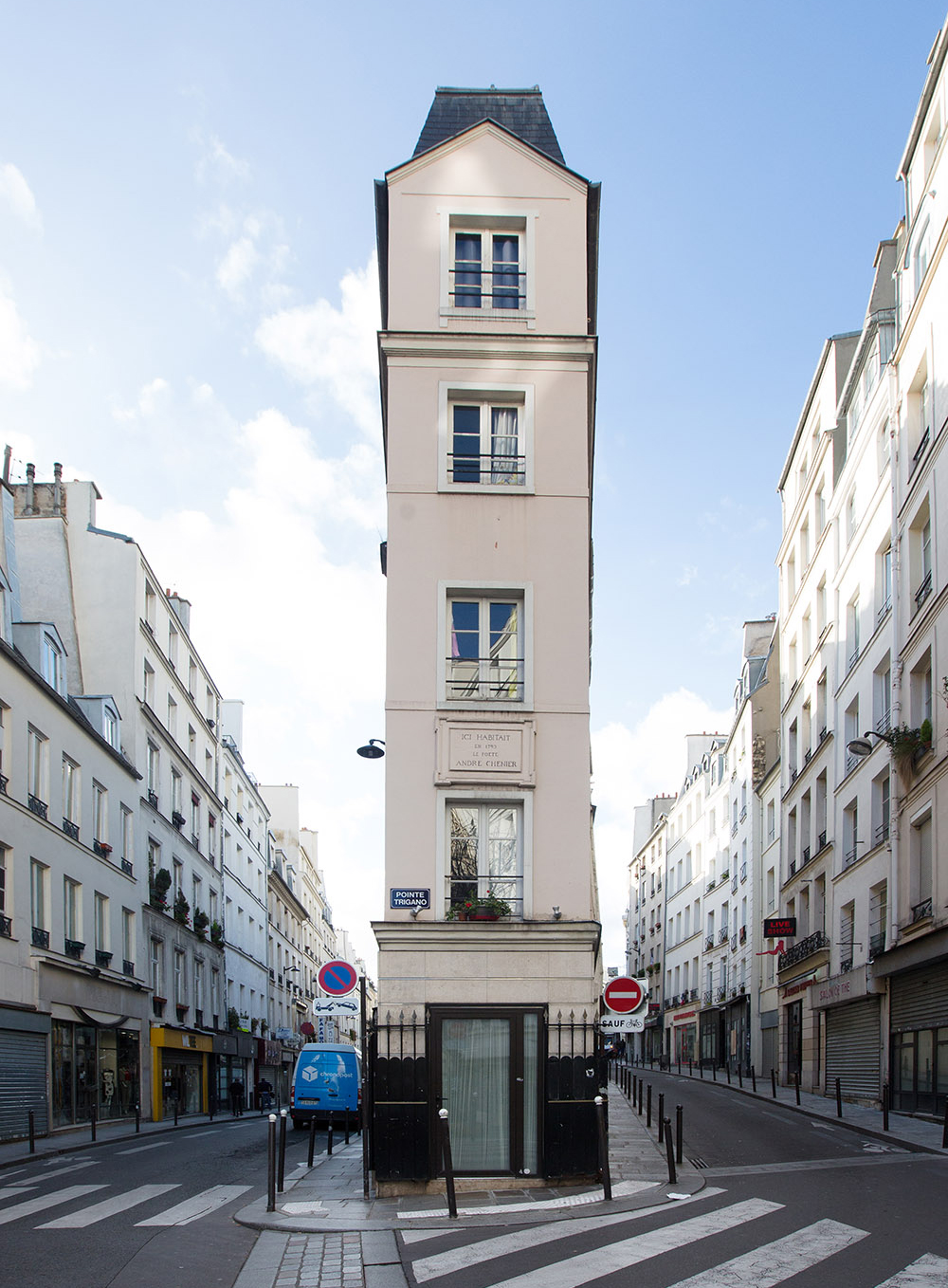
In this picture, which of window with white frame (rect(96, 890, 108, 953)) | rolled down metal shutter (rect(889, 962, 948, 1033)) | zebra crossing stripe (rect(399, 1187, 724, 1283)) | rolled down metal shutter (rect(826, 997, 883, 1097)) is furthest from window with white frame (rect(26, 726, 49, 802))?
rolled down metal shutter (rect(826, 997, 883, 1097))

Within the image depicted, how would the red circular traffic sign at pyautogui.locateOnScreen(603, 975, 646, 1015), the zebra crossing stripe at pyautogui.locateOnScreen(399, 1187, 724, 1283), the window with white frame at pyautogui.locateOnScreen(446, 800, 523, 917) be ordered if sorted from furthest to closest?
1. the window with white frame at pyautogui.locateOnScreen(446, 800, 523, 917)
2. the red circular traffic sign at pyautogui.locateOnScreen(603, 975, 646, 1015)
3. the zebra crossing stripe at pyautogui.locateOnScreen(399, 1187, 724, 1283)

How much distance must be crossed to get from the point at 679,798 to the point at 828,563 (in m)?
34.4

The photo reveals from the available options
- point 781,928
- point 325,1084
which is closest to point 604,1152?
point 325,1084

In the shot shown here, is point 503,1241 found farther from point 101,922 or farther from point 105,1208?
point 101,922

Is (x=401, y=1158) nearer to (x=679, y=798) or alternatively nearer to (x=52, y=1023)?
(x=52, y=1023)

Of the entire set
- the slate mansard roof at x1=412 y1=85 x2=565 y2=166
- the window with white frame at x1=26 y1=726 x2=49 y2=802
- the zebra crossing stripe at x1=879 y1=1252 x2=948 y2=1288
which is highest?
the slate mansard roof at x1=412 y1=85 x2=565 y2=166

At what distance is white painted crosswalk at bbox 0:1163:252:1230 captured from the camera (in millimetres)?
12227

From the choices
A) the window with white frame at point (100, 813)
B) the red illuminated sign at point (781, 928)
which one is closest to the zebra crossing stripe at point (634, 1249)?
the window with white frame at point (100, 813)

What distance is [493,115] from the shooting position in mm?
19016

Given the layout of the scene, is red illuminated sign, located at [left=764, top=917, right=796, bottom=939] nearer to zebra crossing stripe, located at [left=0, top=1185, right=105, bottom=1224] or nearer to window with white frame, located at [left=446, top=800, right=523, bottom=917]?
window with white frame, located at [left=446, top=800, right=523, bottom=917]

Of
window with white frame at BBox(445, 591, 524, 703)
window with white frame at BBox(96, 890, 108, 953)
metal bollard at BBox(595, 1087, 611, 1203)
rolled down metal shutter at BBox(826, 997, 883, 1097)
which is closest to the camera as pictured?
metal bollard at BBox(595, 1087, 611, 1203)

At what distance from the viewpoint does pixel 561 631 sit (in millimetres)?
15648

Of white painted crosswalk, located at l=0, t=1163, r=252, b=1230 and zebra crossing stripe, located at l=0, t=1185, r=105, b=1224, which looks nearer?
white painted crosswalk, located at l=0, t=1163, r=252, b=1230

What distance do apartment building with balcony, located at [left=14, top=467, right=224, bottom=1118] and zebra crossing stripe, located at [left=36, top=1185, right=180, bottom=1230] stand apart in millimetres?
18122
